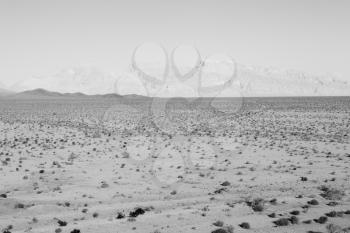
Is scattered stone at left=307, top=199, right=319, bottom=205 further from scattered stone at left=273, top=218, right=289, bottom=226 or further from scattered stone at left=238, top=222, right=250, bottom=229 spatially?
scattered stone at left=238, top=222, right=250, bottom=229

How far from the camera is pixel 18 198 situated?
17375 mm

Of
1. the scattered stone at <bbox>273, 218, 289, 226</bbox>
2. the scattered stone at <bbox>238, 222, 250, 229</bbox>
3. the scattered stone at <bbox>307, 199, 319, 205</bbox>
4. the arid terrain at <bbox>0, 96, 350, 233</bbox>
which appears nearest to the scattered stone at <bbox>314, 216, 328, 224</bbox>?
the arid terrain at <bbox>0, 96, 350, 233</bbox>

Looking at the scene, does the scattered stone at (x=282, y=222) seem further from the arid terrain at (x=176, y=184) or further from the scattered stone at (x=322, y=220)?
the scattered stone at (x=322, y=220)

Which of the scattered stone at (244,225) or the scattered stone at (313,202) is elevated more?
the scattered stone at (313,202)

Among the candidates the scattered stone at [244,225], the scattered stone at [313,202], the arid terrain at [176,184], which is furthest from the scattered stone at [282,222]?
the scattered stone at [313,202]

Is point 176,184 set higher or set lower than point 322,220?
lower

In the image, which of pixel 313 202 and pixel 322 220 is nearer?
pixel 322 220

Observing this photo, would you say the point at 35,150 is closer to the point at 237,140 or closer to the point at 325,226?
the point at 237,140

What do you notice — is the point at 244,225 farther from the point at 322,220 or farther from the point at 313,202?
the point at 313,202

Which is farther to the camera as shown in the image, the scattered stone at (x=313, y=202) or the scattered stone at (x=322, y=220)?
the scattered stone at (x=313, y=202)

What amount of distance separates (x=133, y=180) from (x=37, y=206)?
5.92 meters

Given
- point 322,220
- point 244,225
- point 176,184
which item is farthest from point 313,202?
point 176,184

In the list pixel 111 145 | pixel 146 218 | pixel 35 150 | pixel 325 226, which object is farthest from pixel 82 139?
pixel 325 226

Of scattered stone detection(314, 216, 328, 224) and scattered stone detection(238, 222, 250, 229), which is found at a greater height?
scattered stone detection(314, 216, 328, 224)
